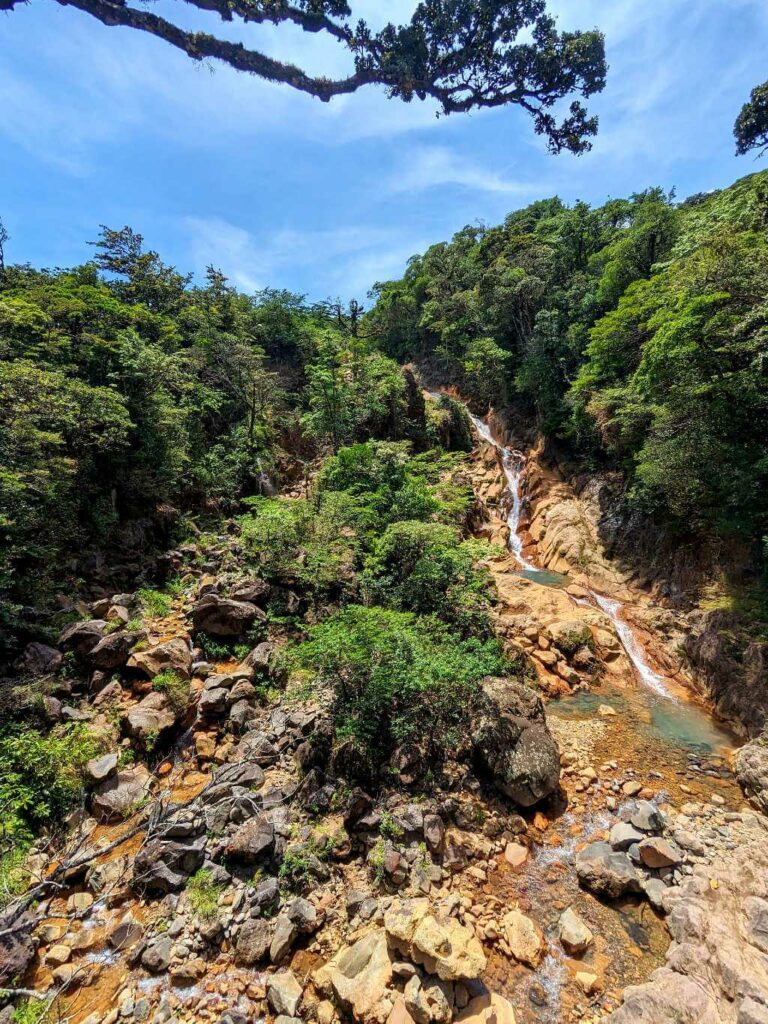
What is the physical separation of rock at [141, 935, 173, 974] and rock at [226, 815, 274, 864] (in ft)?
3.31

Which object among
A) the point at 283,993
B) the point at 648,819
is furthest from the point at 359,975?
the point at 648,819

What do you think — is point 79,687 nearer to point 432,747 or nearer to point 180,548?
point 180,548

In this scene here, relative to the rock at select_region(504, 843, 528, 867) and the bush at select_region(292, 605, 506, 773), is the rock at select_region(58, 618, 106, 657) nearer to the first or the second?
the bush at select_region(292, 605, 506, 773)

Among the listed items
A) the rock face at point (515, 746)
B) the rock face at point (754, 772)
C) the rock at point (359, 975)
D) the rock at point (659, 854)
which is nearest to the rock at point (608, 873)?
the rock at point (659, 854)

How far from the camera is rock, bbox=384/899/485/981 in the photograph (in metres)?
4.29

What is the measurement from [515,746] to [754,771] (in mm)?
4633

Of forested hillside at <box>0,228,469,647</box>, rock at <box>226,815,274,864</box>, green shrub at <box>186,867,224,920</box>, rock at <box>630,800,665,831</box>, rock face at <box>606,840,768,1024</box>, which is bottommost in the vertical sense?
green shrub at <box>186,867,224,920</box>

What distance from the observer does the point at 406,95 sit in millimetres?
8875

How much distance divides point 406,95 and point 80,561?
14.1 m

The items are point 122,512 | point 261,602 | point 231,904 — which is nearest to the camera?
point 231,904

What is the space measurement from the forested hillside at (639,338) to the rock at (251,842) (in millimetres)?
13316

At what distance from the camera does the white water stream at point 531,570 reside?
11711 millimetres

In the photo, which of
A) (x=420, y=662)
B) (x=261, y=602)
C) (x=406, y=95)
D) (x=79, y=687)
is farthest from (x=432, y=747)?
(x=406, y=95)

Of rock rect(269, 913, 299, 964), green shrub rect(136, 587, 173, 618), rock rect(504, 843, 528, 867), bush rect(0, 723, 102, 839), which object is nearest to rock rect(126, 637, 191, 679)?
bush rect(0, 723, 102, 839)
